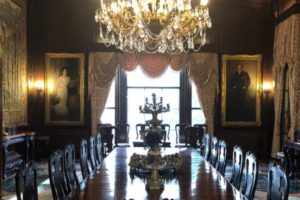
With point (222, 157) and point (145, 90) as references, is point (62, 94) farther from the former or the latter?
point (222, 157)

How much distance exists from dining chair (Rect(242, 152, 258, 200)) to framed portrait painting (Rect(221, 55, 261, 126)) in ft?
22.1

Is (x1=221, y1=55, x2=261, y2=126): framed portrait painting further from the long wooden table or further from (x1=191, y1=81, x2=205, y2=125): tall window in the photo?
the long wooden table

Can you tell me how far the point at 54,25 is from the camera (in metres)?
10.1

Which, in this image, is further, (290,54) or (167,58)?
(167,58)

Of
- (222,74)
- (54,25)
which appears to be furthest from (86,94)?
(222,74)

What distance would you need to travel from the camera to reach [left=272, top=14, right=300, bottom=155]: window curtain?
8.09 m

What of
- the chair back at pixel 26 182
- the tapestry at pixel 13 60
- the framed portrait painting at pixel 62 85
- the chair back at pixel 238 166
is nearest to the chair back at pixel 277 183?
the chair back at pixel 238 166

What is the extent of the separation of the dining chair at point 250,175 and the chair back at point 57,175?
64.6 inches

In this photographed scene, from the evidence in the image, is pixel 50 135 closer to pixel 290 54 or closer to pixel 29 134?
pixel 29 134

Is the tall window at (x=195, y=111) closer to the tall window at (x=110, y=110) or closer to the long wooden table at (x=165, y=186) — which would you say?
the tall window at (x=110, y=110)

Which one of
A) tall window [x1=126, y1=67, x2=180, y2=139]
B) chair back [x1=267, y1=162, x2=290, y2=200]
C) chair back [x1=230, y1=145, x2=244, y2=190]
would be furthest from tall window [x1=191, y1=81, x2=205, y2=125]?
chair back [x1=267, y1=162, x2=290, y2=200]

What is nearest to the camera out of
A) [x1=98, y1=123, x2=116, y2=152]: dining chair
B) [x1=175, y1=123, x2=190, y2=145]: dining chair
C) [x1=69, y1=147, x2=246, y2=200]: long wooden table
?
[x1=69, y1=147, x2=246, y2=200]: long wooden table

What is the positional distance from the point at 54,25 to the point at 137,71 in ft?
8.71

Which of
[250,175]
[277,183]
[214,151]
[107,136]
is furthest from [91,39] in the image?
[277,183]
